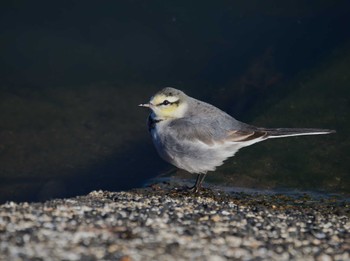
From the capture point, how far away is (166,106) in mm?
7496

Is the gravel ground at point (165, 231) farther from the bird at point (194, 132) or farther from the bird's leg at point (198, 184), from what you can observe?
the bird's leg at point (198, 184)

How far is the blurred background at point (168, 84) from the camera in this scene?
8.97 m

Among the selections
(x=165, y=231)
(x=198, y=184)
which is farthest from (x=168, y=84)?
(x=165, y=231)

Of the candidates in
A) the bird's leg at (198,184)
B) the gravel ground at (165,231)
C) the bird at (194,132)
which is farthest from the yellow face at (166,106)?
the gravel ground at (165,231)

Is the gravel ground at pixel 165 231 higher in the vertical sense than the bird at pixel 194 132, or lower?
lower

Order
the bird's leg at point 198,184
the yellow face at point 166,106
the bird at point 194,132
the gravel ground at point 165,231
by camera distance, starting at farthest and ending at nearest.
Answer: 1. the bird's leg at point 198,184
2. the yellow face at point 166,106
3. the bird at point 194,132
4. the gravel ground at point 165,231

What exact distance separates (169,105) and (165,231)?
8.27 feet

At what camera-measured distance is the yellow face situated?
7.49m

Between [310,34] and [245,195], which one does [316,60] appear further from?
[245,195]

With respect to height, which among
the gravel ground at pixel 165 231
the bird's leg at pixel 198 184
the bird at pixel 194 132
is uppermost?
the bird at pixel 194 132

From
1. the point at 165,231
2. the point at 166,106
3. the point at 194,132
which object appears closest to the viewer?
the point at 165,231

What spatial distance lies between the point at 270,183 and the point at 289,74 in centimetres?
382

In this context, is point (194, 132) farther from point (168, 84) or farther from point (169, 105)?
point (168, 84)

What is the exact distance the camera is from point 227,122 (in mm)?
7477
